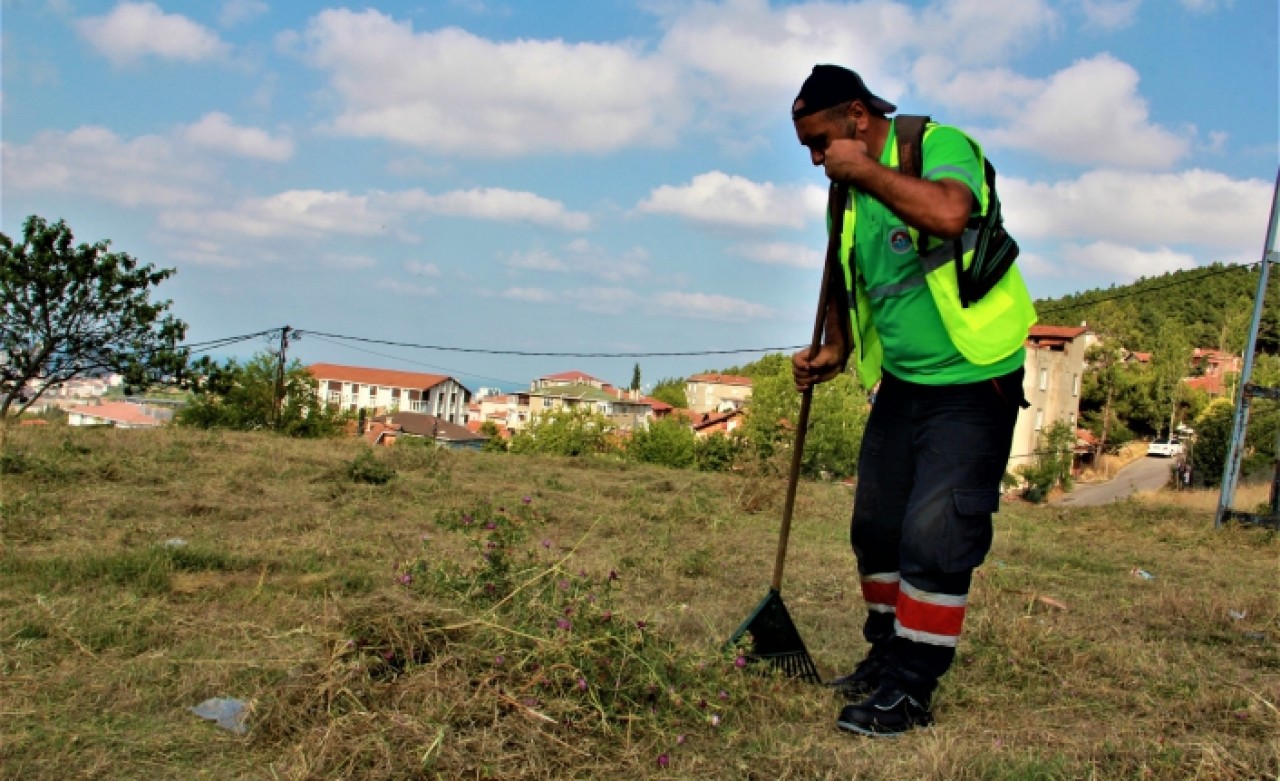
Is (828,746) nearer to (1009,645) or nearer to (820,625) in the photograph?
(1009,645)

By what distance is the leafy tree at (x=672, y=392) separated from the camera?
130613 mm

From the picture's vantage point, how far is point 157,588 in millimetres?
3475

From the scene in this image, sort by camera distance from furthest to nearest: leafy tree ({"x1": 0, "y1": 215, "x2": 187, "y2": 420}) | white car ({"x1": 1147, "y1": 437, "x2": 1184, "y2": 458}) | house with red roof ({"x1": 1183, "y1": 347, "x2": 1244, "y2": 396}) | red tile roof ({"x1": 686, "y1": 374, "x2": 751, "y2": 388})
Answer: red tile roof ({"x1": 686, "y1": 374, "x2": 751, "y2": 388}), house with red roof ({"x1": 1183, "y1": 347, "x2": 1244, "y2": 396}), white car ({"x1": 1147, "y1": 437, "x2": 1184, "y2": 458}), leafy tree ({"x1": 0, "y1": 215, "x2": 187, "y2": 420})

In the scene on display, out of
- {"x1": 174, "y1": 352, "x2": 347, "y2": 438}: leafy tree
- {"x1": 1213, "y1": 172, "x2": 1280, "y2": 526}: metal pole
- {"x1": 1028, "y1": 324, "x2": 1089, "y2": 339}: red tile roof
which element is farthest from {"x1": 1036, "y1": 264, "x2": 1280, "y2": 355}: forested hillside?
{"x1": 1213, "y1": 172, "x2": 1280, "y2": 526}: metal pole

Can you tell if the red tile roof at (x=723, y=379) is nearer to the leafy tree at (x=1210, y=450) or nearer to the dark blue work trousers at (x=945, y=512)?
the leafy tree at (x=1210, y=450)

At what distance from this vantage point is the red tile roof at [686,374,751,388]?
134 m

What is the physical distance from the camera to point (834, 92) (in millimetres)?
2719

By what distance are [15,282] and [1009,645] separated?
27.9m

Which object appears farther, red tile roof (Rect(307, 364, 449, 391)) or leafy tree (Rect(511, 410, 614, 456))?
red tile roof (Rect(307, 364, 449, 391))

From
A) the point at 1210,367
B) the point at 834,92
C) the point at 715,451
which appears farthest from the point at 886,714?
the point at 1210,367

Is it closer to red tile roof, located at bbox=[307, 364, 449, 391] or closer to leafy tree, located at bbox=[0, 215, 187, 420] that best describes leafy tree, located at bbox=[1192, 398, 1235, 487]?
leafy tree, located at bbox=[0, 215, 187, 420]

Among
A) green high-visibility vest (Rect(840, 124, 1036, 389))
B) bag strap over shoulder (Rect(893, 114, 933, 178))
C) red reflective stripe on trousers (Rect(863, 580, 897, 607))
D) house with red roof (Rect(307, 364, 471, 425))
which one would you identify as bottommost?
house with red roof (Rect(307, 364, 471, 425))

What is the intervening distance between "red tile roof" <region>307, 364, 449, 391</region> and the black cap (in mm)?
111034

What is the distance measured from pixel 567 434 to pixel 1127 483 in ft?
100
